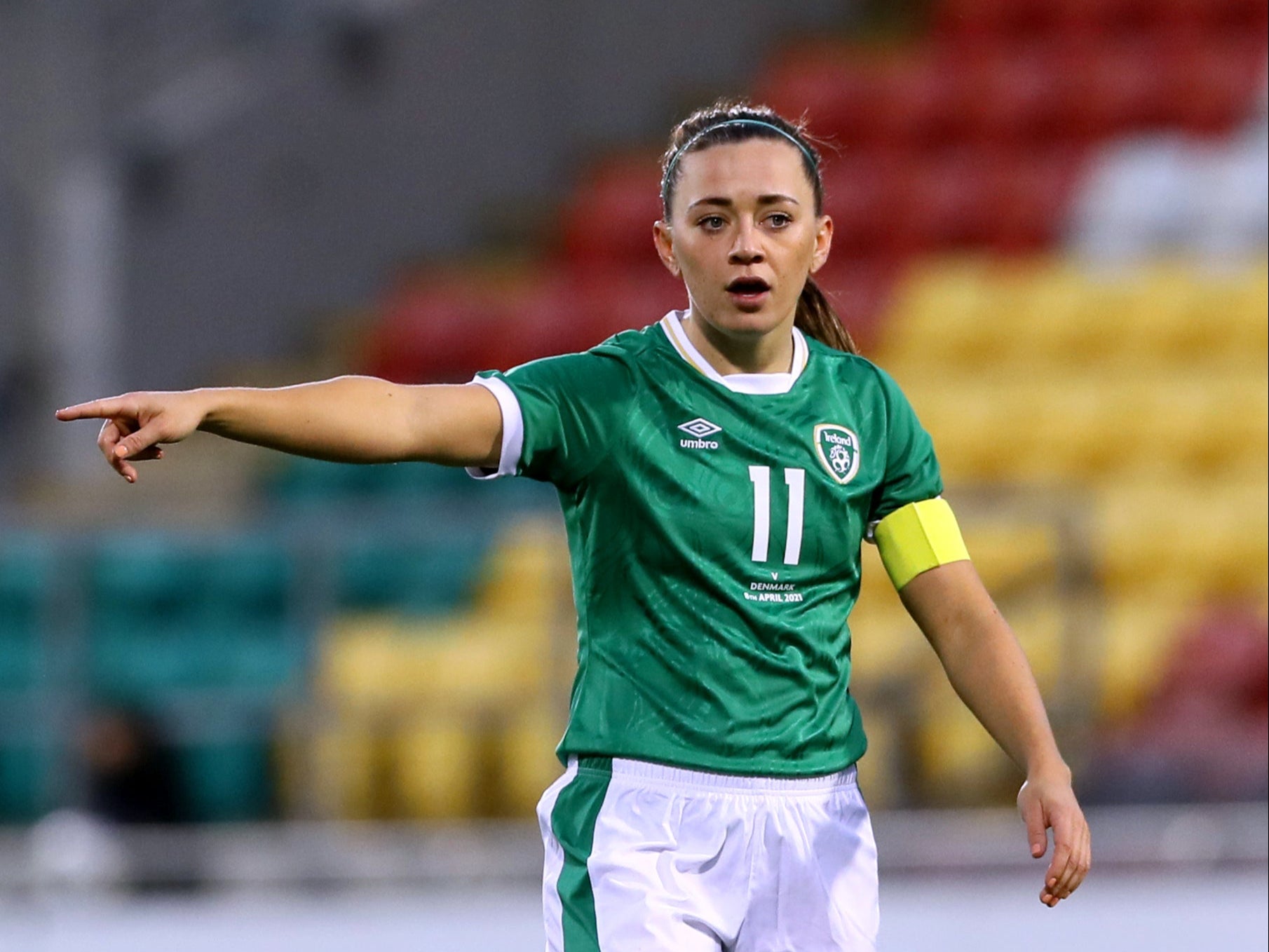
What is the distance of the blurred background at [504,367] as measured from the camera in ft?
19.0

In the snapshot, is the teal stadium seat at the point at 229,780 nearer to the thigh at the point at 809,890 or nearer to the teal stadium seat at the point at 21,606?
the teal stadium seat at the point at 21,606

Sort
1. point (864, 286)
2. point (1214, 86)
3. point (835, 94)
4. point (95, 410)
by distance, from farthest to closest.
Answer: point (835, 94) < point (1214, 86) < point (864, 286) < point (95, 410)

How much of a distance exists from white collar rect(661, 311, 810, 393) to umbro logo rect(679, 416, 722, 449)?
0.06 m

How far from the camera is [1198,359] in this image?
30.0 feet

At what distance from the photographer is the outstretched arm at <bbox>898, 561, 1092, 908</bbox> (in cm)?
250

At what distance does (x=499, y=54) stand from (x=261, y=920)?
26.7 feet

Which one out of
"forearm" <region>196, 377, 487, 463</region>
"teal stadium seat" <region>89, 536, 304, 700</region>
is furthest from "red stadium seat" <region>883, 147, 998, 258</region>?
"forearm" <region>196, 377, 487, 463</region>

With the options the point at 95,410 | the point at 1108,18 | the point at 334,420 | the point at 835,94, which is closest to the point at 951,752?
the point at 334,420

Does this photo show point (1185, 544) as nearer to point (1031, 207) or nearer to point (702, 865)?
point (1031, 207)

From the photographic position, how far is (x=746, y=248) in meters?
2.54

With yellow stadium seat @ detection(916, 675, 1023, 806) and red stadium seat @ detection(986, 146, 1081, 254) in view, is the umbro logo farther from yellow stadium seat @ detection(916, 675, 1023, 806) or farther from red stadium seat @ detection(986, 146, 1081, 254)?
red stadium seat @ detection(986, 146, 1081, 254)

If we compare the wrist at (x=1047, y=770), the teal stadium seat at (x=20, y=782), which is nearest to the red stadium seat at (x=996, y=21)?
the teal stadium seat at (x=20, y=782)

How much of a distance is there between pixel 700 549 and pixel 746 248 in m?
0.36

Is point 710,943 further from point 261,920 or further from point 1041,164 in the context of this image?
point 1041,164
